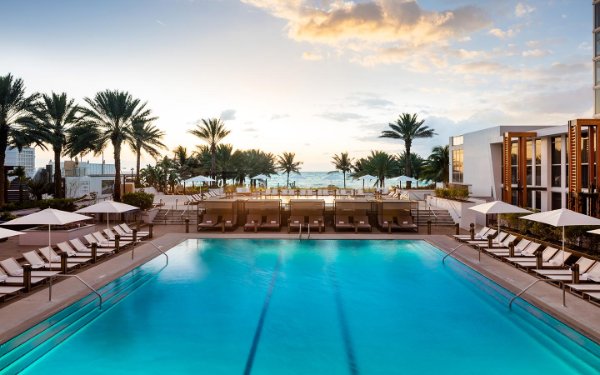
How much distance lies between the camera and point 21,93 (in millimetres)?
27359

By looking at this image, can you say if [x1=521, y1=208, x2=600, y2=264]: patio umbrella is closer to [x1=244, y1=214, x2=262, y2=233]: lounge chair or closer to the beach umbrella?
the beach umbrella

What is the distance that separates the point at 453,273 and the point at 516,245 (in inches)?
135

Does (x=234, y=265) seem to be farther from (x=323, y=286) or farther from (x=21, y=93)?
(x=21, y=93)

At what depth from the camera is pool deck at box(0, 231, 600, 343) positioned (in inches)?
323

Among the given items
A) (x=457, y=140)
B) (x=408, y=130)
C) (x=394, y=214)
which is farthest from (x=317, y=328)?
(x=408, y=130)

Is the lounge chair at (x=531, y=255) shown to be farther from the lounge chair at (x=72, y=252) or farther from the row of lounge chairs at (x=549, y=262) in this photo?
the lounge chair at (x=72, y=252)

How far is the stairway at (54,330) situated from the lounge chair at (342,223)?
39.2 ft

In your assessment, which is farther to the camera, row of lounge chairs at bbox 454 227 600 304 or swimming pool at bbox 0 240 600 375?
row of lounge chairs at bbox 454 227 600 304

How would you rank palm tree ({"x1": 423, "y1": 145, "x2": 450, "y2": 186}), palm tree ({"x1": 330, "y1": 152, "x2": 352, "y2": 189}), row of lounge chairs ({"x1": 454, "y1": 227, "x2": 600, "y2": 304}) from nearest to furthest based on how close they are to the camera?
row of lounge chairs ({"x1": 454, "y1": 227, "x2": 600, "y2": 304}), palm tree ({"x1": 423, "y1": 145, "x2": 450, "y2": 186}), palm tree ({"x1": 330, "y1": 152, "x2": 352, "y2": 189})

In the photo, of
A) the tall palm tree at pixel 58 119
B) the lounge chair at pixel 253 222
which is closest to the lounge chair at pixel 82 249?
the lounge chair at pixel 253 222

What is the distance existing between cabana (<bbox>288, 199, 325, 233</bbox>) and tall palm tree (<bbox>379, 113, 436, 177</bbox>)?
81.2ft

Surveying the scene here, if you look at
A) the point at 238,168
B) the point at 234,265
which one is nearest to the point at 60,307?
the point at 234,265

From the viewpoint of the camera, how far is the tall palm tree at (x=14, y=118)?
87.7ft

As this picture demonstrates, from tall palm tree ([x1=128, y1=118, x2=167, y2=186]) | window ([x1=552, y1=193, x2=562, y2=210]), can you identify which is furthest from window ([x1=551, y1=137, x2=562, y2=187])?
tall palm tree ([x1=128, y1=118, x2=167, y2=186])
